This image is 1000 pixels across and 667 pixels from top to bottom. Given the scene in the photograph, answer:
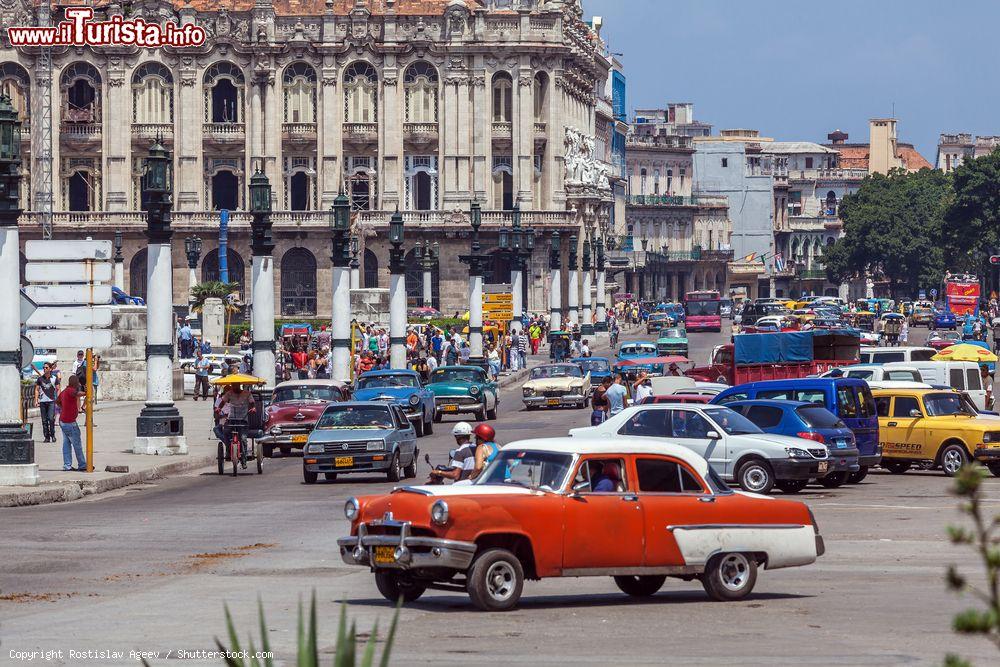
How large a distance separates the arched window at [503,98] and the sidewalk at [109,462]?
61.6m

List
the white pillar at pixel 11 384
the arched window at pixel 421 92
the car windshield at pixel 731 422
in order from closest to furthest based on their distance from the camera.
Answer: the car windshield at pixel 731 422, the white pillar at pixel 11 384, the arched window at pixel 421 92

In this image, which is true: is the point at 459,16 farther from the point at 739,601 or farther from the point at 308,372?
the point at 739,601

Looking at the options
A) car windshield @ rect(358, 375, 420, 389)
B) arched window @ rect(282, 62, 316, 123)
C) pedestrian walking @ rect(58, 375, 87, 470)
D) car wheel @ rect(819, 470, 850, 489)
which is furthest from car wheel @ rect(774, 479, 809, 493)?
arched window @ rect(282, 62, 316, 123)

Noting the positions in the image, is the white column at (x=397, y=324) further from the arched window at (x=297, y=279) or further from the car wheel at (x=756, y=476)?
the arched window at (x=297, y=279)

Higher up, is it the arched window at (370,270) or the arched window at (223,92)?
the arched window at (223,92)

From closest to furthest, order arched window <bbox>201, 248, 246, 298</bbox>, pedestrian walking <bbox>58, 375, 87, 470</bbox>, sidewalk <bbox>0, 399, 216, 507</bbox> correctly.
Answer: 1. sidewalk <bbox>0, 399, 216, 507</bbox>
2. pedestrian walking <bbox>58, 375, 87, 470</bbox>
3. arched window <bbox>201, 248, 246, 298</bbox>

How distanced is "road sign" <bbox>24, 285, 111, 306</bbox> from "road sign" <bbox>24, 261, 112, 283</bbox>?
0.11 meters

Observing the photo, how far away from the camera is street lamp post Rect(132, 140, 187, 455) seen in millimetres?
36094

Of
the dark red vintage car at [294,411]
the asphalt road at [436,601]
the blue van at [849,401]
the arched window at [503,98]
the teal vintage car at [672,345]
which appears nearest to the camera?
the asphalt road at [436,601]

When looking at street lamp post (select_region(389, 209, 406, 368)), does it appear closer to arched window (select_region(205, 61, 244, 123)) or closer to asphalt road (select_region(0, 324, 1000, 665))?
asphalt road (select_region(0, 324, 1000, 665))

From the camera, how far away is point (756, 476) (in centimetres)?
2752

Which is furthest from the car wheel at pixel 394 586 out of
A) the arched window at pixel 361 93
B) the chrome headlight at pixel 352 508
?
the arched window at pixel 361 93

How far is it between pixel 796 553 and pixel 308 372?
4955cm

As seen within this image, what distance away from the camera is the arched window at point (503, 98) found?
363ft
